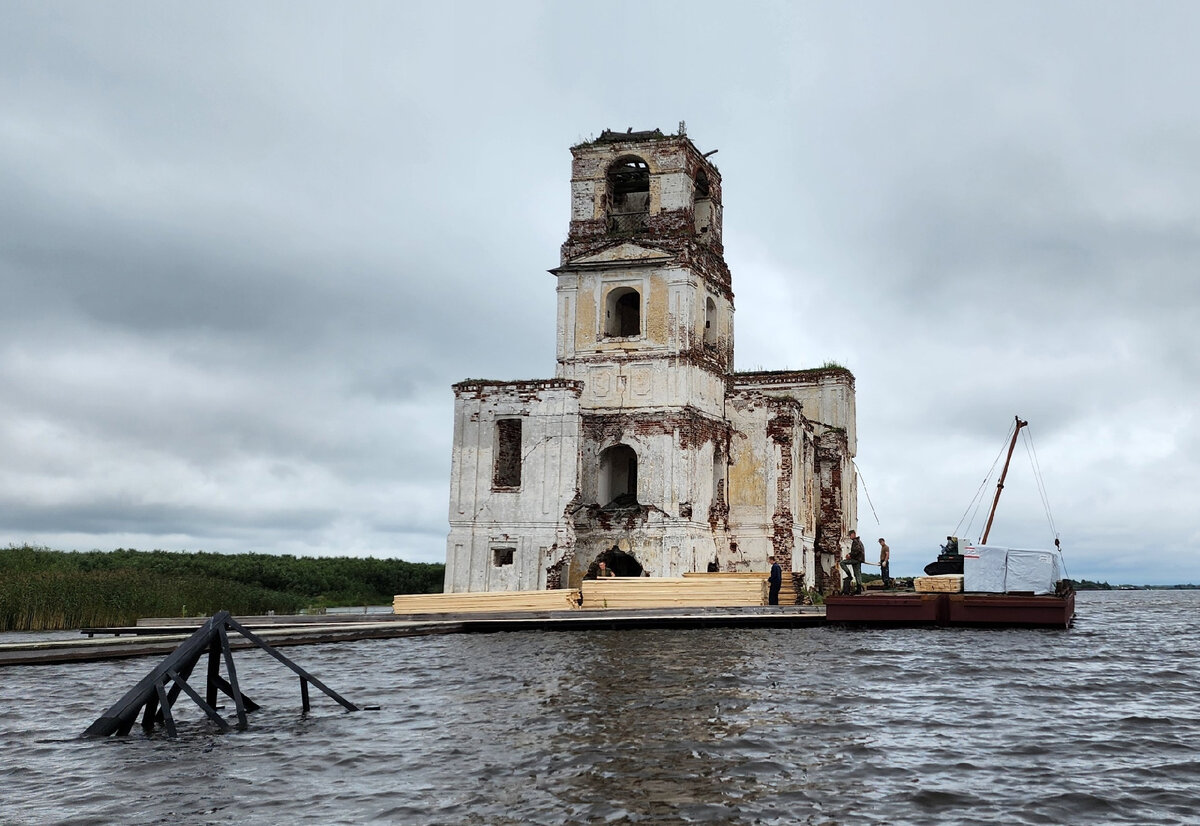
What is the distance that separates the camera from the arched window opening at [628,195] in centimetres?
4284

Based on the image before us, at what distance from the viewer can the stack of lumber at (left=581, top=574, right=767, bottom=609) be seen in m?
31.8

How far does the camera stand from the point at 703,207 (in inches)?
1783

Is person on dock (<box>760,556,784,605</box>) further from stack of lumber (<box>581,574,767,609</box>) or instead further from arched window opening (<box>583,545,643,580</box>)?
arched window opening (<box>583,545,643,580</box>)

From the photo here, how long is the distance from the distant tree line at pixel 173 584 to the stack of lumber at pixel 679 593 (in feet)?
40.4

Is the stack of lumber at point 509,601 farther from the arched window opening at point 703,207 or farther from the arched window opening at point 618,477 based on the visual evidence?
the arched window opening at point 703,207

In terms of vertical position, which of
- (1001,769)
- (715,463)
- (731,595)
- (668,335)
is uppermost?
(668,335)

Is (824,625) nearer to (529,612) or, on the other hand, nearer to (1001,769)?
(529,612)

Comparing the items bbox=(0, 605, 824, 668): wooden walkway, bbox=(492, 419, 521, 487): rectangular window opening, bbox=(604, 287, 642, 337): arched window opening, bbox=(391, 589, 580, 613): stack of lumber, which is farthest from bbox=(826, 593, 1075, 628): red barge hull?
bbox=(604, 287, 642, 337): arched window opening

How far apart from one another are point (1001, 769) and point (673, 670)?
28.1 ft

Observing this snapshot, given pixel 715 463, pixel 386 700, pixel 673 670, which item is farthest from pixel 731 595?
pixel 386 700

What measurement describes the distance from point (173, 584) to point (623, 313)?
63.4 feet

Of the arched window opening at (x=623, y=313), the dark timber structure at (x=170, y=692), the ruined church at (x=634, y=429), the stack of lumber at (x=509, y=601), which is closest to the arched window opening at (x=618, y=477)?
the ruined church at (x=634, y=429)

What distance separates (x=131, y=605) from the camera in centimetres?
3300

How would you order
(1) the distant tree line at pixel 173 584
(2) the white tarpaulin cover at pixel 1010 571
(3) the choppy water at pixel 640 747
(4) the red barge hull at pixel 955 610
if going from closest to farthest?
1. (3) the choppy water at pixel 640 747
2. (4) the red barge hull at pixel 955 610
3. (1) the distant tree line at pixel 173 584
4. (2) the white tarpaulin cover at pixel 1010 571
